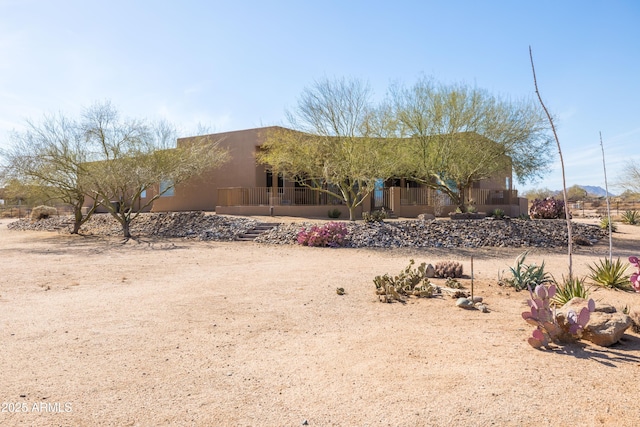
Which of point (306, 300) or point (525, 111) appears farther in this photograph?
point (525, 111)

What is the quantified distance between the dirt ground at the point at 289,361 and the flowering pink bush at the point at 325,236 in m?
7.69

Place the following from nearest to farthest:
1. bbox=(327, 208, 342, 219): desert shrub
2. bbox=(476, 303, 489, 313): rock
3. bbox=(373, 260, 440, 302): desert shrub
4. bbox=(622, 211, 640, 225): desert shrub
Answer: bbox=(476, 303, 489, 313): rock, bbox=(373, 260, 440, 302): desert shrub, bbox=(327, 208, 342, 219): desert shrub, bbox=(622, 211, 640, 225): desert shrub

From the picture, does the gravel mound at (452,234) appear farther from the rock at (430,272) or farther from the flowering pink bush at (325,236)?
the rock at (430,272)

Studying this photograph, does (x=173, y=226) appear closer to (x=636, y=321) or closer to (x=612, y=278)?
(x=612, y=278)

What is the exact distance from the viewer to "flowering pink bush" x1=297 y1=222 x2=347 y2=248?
15992 mm

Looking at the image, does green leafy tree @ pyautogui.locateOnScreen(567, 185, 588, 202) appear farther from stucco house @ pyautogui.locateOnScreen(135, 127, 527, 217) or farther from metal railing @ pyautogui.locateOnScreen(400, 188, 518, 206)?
metal railing @ pyautogui.locateOnScreen(400, 188, 518, 206)

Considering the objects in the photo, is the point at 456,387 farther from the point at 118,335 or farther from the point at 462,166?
the point at 462,166

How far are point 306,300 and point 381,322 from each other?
5.64 ft

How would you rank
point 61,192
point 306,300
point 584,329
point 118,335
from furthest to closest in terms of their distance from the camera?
point 61,192, point 306,300, point 118,335, point 584,329

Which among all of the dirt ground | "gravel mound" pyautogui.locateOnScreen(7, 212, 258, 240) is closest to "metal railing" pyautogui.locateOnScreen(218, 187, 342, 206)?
"gravel mound" pyautogui.locateOnScreen(7, 212, 258, 240)

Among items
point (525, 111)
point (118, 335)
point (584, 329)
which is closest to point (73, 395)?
point (118, 335)

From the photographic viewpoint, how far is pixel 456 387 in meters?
3.57

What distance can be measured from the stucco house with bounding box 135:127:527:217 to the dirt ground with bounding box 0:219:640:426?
1600cm

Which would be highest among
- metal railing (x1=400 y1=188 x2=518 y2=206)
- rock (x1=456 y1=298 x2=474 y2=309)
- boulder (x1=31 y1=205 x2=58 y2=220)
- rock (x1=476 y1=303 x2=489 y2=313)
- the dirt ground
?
metal railing (x1=400 y1=188 x2=518 y2=206)
